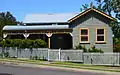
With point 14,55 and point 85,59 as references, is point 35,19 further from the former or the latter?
point 85,59

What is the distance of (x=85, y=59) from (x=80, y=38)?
28.2 feet

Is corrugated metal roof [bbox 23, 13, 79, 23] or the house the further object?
corrugated metal roof [bbox 23, 13, 79, 23]

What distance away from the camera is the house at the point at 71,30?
1458 inches

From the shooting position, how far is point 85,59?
2892 centimetres

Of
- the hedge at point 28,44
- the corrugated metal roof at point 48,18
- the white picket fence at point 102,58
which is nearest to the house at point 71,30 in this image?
the corrugated metal roof at point 48,18

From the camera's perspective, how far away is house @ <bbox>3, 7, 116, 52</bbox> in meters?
37.0

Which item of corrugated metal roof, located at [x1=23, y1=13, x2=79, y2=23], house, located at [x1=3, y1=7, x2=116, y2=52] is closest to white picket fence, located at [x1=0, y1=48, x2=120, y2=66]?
Result: house, located at [x1=3, y1=7, x2=116, y2=52]

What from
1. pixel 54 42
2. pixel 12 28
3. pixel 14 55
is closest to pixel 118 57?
pixel 14 55

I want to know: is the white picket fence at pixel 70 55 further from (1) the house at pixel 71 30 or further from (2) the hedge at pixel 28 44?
(1) the house at pixel 71 30

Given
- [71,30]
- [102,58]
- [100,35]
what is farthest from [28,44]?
[102,58]

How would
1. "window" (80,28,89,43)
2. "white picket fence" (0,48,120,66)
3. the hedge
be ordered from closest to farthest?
"white picket fence" (0,48,120,66)
the hedge
"window" (80,28,89,43)

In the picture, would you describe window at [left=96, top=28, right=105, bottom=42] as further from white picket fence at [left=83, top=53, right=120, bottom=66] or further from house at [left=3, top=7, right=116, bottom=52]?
white picket fence at [left=83, top=53, right=120, bottom=66]

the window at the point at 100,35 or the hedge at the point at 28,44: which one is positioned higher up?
the window at the point at 100,35

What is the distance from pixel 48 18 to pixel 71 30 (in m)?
7.59
